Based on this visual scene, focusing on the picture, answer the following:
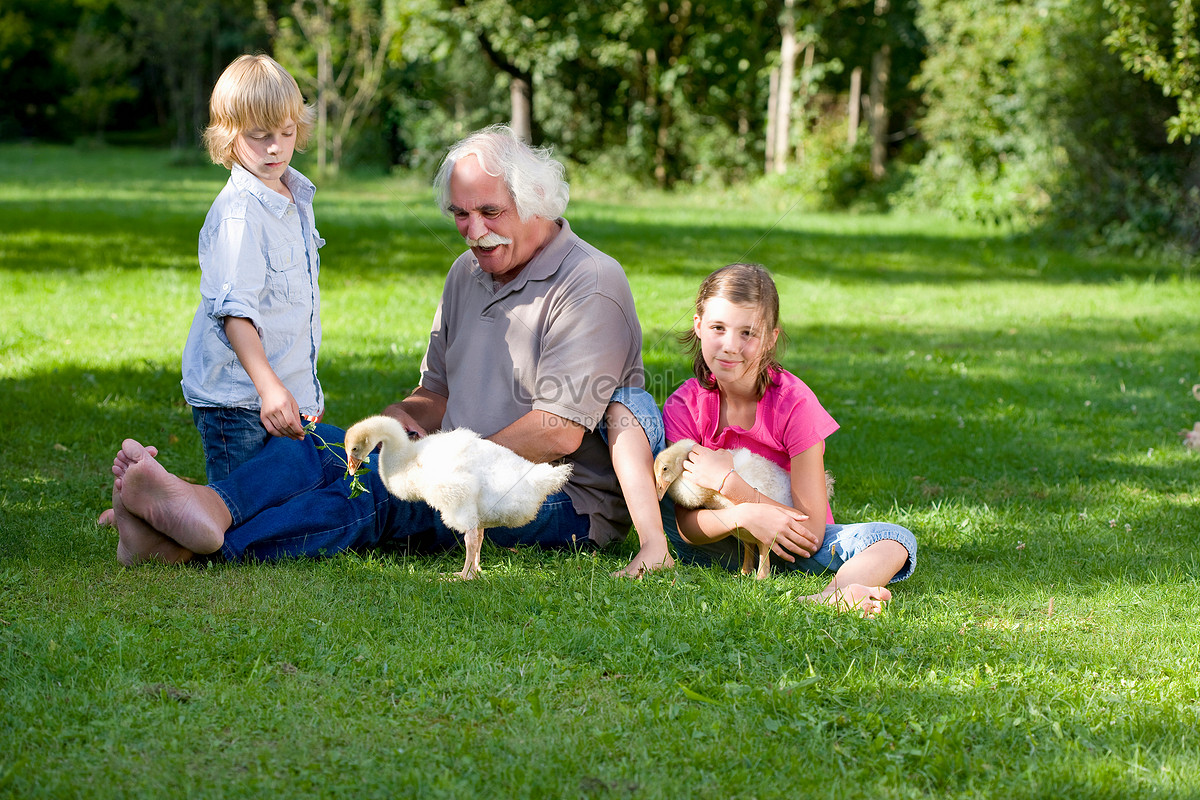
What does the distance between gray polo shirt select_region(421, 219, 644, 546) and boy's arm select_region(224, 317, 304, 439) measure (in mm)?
724

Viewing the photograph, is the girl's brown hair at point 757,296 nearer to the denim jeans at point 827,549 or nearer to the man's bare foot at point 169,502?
the denim jeans at point 827,549

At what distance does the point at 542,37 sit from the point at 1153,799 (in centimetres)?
2299

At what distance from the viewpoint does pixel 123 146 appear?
162 ft

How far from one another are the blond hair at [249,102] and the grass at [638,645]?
63.4 inches

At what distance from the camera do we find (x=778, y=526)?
152 inches

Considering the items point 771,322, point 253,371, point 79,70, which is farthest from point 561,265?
point 79,70

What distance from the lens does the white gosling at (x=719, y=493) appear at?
3.88 meters

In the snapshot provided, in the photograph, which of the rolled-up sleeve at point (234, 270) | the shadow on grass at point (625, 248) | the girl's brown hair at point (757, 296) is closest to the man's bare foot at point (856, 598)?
the girl's brown hair at point (757, 296)

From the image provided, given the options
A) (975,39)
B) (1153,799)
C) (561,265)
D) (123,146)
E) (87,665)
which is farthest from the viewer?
(123,146)

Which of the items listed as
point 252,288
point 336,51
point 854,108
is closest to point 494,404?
point 252,288

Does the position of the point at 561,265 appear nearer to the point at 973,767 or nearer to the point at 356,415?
the point at 973,767

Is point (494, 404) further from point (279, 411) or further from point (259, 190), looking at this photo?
point (259, 190)

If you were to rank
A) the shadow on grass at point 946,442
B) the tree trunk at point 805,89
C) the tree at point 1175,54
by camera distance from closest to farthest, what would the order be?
the shadow on grass at point 946,442, the tree at point 1175,54, the tree trunk at point 805,89

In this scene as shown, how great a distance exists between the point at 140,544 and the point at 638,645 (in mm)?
1893
